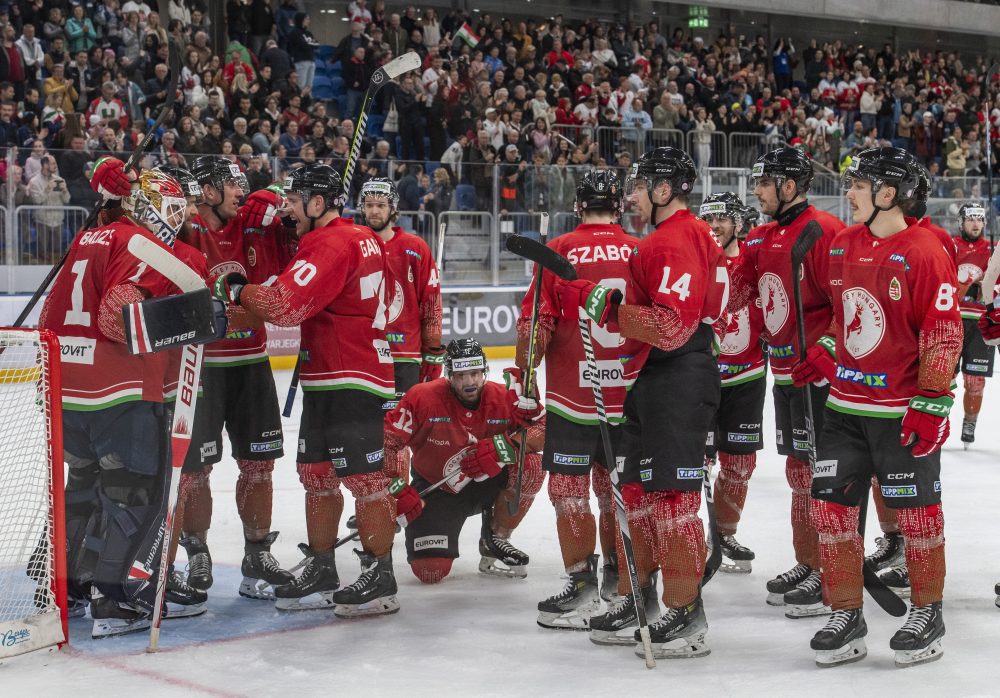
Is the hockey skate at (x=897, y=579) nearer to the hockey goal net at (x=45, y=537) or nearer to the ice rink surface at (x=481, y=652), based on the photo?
the ice rink surface at (x=481, y=652)

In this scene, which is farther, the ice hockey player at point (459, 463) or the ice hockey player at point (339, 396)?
the ice hockey player at point (459, 463)

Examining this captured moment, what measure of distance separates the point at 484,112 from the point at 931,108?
359 inches

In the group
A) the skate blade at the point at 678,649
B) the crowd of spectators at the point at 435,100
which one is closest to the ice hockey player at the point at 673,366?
the skate blade at the point at 678,649

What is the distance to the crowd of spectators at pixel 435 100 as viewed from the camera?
37.1ft

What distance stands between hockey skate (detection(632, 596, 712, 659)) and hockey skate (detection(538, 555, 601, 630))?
1.36 feet

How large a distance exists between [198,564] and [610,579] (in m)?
1.65

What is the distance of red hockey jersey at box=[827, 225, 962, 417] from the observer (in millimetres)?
3729

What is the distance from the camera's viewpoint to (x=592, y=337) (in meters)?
4.48

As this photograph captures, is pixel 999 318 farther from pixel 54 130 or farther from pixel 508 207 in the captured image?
pixel 54 130

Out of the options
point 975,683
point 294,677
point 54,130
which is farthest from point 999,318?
point 54,130

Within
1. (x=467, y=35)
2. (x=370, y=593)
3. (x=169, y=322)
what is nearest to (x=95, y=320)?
(x=169, y=322)

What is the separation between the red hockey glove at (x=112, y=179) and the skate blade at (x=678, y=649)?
7.89 ft

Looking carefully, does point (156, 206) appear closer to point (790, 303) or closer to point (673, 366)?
point (673, 366)

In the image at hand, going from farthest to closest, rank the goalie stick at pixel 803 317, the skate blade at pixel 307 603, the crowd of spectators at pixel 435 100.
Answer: the crowd of spectators at pixel 435 100 → the skate blade at pixel 307 603 → the goalie stick at pixel 803 317
